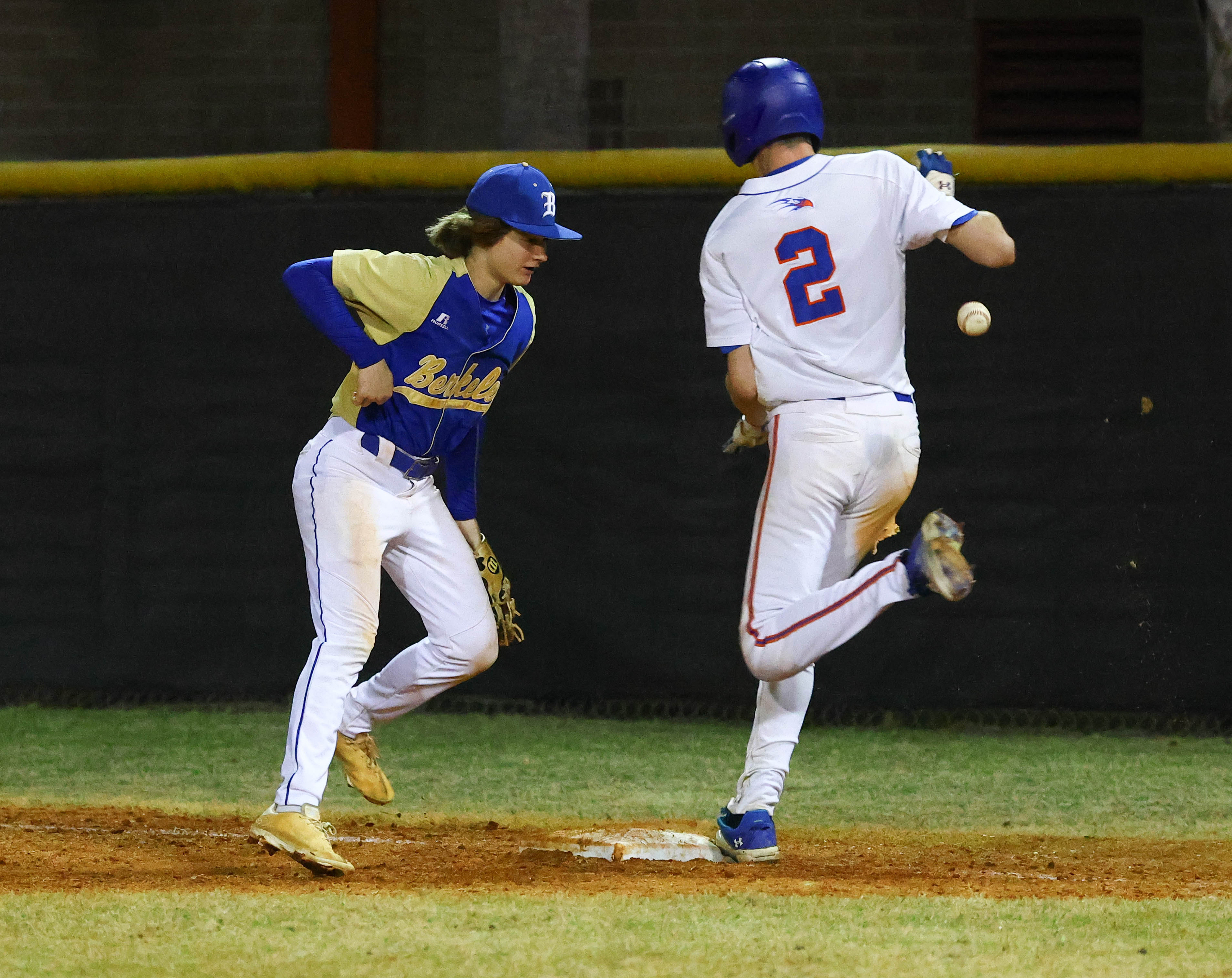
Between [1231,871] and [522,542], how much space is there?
344 cm

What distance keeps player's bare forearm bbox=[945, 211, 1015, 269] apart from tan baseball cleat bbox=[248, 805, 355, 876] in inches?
82.9

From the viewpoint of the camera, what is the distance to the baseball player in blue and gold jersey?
4.36 m

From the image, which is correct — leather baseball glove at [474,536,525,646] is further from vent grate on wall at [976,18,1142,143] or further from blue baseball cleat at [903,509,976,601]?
vent grate on wall at [976,18,1142,143]

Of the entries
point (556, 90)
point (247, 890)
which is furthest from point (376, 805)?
point (556, 90)

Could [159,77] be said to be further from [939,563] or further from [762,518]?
[939,563]

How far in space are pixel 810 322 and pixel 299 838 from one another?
1.78 metres

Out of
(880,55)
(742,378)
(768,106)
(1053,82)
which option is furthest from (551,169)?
(1053,82)

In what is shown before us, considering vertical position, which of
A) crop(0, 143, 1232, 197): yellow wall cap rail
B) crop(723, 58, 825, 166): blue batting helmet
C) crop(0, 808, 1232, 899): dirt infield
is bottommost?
crop(0, 808, 1232, 899): dirt infield

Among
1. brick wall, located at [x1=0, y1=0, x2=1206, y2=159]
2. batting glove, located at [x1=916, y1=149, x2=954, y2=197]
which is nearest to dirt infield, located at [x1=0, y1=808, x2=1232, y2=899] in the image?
batting glove, located at [x1=916, y1=149, x2=954, y2=197]

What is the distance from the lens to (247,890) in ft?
13.5

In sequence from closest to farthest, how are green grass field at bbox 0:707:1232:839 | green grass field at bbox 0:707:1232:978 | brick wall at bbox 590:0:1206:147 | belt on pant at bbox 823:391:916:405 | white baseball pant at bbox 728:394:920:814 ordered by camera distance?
green grass field at bbox 0:707:1232:978 < white baseball pant at bbox 728:394:920:814 < belt on pant at bbox 823:391:916:405 < green grass field at bbox 0:707:1232:839 < brick wall at bbox 590:0:1206:147

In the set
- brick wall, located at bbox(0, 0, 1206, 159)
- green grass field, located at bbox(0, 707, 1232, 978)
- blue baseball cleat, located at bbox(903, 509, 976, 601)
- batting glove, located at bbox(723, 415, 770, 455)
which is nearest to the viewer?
green grass field, located at bbox(0, 707, 1232, 978)

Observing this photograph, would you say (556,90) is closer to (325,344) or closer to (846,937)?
(325,344)

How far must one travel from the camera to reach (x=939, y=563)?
405 centimetres
